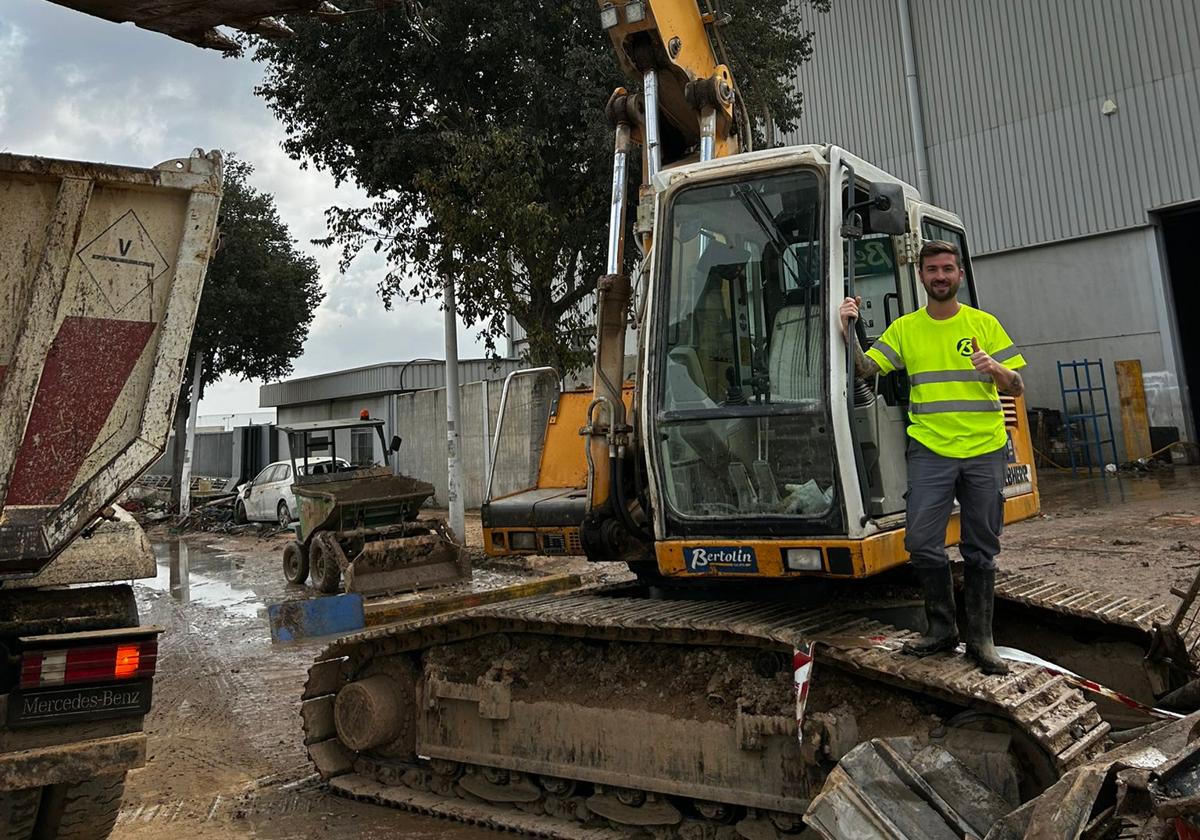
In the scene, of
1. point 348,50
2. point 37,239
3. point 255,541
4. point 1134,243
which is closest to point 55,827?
point 37,239

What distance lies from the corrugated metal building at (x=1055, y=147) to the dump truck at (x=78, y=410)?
19.7m

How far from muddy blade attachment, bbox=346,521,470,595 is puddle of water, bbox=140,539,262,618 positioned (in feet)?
4.12

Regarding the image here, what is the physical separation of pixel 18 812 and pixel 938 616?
3698mm

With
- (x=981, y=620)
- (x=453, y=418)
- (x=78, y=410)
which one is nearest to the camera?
(x=78, y=410)

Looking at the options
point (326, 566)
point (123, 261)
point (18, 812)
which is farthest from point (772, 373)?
point (326, 566)

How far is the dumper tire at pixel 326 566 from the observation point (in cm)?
1129

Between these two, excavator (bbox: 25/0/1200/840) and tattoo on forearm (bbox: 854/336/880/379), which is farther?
tattoo on forearm (bbox: 854/336/880/379)

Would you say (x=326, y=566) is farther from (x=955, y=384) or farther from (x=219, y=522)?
(x=219, y=522)

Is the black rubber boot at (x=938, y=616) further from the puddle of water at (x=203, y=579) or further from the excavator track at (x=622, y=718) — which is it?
the puddle of water at (x=203, y=579)

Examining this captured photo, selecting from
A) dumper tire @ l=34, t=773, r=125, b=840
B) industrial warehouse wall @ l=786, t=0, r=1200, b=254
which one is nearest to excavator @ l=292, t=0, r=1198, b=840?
dumper tire @ l=34, t=773, r=125, b=840

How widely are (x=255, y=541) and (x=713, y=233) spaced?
16.5 metres

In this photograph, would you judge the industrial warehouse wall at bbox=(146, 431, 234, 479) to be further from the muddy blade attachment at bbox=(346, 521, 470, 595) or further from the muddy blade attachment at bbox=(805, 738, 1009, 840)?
the muddy blade attachment at bbox=(805, 738, 1009, 840)

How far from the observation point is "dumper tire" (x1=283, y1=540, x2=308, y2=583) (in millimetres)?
12281

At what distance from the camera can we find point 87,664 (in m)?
3.40
